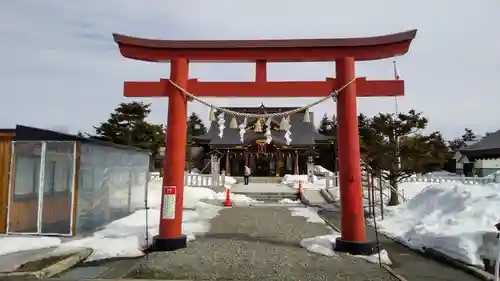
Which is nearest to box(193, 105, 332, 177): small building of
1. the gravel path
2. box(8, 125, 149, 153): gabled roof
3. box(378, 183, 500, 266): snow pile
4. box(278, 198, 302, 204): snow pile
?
box(278, 198, 302, 204): snow pile

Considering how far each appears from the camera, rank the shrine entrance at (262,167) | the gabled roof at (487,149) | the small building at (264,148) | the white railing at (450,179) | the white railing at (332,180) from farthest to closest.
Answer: the shrine entrance at (262,167) → the small building at (264,148) → the gabled roof at (487,149) → the white railing at (332,180) → the white railing at (450,179)

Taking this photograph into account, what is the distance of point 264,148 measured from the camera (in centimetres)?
3641

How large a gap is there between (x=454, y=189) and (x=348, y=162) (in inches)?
198

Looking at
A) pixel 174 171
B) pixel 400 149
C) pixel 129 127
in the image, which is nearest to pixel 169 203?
pixel 174 171

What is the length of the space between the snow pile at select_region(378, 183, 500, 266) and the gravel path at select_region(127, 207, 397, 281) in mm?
2145

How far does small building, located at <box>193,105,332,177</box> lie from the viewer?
36.1 metres

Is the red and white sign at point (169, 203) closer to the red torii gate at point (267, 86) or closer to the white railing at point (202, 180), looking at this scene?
the red torii gate at point (267, 86)

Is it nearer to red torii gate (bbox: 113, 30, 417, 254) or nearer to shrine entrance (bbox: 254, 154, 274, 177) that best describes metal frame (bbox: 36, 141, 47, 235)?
red torii gate (bbox: 113, 30, 417, 254)

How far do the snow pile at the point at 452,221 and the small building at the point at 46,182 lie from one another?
8592 millimetres

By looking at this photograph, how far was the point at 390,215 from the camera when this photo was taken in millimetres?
12727

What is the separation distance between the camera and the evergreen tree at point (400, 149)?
15.2m

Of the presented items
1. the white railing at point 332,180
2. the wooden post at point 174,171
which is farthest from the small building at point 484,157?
the wooden post at point 174,171

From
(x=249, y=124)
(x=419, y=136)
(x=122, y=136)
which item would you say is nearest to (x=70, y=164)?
(x=419, y=136)

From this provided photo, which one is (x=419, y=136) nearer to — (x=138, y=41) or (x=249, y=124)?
(x=138, y=41)
